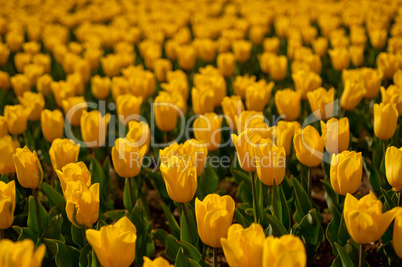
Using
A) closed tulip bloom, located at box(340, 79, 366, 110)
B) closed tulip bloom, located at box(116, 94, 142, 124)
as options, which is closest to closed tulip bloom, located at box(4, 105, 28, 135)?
closed tulip bloom, located at box(116, 94, 142, 124)

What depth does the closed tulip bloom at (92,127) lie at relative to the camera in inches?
110

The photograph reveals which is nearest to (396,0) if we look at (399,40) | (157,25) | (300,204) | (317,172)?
(399,40)

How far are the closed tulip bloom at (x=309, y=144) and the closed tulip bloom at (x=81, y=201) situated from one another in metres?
0.92

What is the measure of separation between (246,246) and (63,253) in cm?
94

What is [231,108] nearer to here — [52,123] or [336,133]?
[336,133]

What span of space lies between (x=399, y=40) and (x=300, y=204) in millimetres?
2640

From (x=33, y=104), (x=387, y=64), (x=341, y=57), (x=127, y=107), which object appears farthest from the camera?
(x=341, y=57)

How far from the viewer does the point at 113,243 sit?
1.67 metres

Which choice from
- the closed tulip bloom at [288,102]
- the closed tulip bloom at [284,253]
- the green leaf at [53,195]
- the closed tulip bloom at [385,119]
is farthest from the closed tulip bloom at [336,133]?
the green leaf at [53,195]

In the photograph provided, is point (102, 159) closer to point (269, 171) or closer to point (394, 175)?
point (269, 171)

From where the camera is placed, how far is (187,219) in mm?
2227

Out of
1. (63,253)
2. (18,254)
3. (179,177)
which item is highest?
(18,254)

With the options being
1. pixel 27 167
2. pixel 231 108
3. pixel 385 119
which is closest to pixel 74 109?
pixel 231 108

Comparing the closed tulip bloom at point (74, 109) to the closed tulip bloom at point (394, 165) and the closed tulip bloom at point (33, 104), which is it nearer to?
the closed tulip bloom at point (33, 104)
